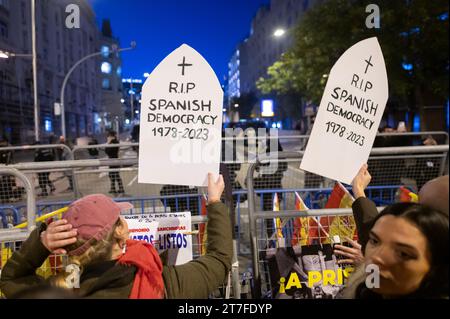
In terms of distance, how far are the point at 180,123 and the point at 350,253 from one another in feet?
4.21

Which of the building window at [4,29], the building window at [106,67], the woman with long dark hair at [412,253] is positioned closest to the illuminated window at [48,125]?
the building window at [106,67]

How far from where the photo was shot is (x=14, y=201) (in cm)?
699

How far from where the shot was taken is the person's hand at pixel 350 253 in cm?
224

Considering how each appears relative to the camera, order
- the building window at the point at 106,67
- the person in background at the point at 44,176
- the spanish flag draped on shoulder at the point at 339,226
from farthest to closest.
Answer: the building window at the point at 106,67 < the person in background at the point at 44,176 < the spanish flag draped on shoulder at the point at 339,226

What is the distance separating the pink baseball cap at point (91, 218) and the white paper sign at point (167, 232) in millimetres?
780

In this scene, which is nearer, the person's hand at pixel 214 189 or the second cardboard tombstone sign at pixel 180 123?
Result: the person's hand at pixel 214 189

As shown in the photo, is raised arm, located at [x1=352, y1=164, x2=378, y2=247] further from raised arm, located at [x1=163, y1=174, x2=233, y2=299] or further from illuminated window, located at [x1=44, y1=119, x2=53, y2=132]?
illuminated window, located at [x1=44, y1=119, x2=53, y2=132]

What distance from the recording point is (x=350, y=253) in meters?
2.30

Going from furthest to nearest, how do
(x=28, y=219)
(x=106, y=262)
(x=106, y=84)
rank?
1. (x=106, y=84)
2. (x=28, y=219)
3. (x=106, y=262)

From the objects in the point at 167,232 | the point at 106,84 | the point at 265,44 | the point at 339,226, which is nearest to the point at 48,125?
the point at 106,84

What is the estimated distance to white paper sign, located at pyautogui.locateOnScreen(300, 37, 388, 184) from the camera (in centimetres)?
231

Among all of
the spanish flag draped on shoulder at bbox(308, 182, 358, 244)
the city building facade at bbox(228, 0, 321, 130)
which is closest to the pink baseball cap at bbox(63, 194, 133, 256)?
the spanish flag draped on shoulder at bbox(308, 182, 358, 244)

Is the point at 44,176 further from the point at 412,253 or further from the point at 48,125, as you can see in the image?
the point at 48,125

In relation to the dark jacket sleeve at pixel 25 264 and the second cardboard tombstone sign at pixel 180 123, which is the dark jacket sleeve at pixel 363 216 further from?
the dark jacket sleeve at pixel 25 264
